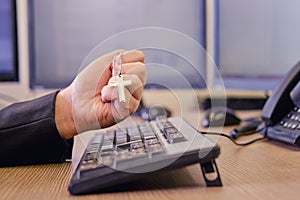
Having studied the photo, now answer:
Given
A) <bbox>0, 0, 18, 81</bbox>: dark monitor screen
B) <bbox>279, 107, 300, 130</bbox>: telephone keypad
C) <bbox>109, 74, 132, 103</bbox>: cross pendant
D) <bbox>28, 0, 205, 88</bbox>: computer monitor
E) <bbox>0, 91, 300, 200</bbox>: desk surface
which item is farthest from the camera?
<bbox>28, 0, 205, 88</bbox>: computer monitor

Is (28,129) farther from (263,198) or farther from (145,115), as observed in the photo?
(145,115)

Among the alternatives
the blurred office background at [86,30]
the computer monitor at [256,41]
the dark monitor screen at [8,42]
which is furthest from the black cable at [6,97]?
the computer monitor at [256,41]

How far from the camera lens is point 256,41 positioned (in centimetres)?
106

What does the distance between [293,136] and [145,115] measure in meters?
0.50

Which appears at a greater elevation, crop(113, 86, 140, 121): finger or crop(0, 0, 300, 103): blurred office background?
crop(0, 0, 300, 103): blurred office background

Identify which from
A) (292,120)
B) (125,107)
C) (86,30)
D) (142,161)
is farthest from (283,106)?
(86,30)

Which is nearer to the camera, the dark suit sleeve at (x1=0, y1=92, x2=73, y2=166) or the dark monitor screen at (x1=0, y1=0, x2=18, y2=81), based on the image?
the dark suit sleeve at (x1=0, y1=92, x2=73, y2=166)

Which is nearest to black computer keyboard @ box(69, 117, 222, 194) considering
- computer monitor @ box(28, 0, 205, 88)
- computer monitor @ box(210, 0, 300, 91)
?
computer monitor @ box(210, 0, 300, 91)

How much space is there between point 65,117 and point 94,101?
0.05 metres

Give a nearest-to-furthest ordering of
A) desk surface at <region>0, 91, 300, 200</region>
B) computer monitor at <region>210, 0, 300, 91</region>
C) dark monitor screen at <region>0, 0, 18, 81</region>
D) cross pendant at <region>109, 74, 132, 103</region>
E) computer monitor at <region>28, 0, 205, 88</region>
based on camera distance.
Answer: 1. desk surface at <region>0, 91, 300, 200</region>
2. cross pendant at <region>109, 74, 132, 103</region>
3. computer monitor at <region>210, 0, 300, 91</region>
4. dark monitor screen at <region>0, 0, 18, 81</region>
5. computer monitor at <region>28, 0, 205, 88</region>

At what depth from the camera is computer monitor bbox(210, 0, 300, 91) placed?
2.98 ft

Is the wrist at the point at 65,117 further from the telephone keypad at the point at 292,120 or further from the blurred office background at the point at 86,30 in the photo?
the blurred office background at the point at 86,30

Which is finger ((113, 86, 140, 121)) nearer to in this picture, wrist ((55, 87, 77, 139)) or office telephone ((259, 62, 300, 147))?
wrist ((55, 87, 77, 139))

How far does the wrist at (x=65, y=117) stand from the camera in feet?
1.99
